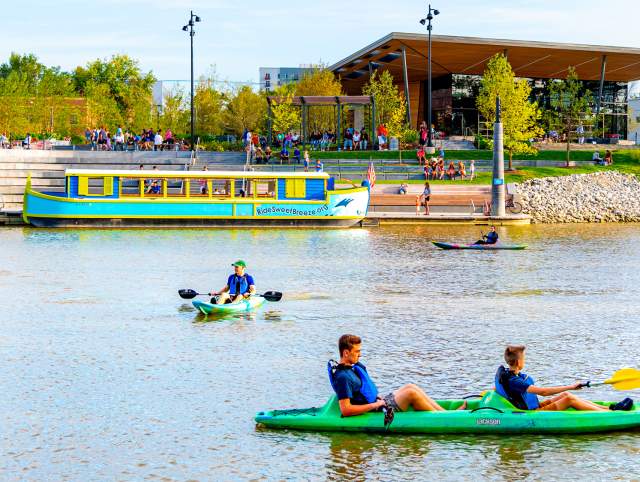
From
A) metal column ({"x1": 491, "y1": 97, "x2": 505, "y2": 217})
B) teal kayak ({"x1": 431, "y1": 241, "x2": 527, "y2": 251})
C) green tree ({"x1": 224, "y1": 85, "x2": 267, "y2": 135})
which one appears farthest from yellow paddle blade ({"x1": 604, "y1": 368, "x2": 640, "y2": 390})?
green tree ({"x1": 224, "y1": 85, "x2": 267, "y2": 135})

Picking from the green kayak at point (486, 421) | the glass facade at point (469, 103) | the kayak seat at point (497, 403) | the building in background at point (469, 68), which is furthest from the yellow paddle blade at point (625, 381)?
the glass facade at point (469, 103)

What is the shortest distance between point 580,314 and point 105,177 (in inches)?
1149

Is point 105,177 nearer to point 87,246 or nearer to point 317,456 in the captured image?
point 87,246

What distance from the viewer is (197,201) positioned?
47.5 metres

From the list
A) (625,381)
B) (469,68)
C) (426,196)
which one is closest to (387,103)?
(469,68)

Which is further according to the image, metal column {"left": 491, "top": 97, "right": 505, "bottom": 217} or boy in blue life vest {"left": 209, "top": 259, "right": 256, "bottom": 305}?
metal column {"left": 491, "top": 97, "right": 505, "bottom": 217}

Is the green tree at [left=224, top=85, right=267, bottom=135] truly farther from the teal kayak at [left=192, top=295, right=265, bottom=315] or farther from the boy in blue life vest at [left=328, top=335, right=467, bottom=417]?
the boy in blue life vest at [left=328, top=335, right=467, bottom=417]

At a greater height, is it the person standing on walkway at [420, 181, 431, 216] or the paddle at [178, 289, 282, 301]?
the person standing on walkway at [420, 181, 431, 216]

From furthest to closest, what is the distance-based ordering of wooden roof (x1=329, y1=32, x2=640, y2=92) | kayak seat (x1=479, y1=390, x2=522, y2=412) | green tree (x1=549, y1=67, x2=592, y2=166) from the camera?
A: 1. wooden roof (x1=329, y1=32, x2=640, y2=92)
2. green tree (x1=549, y1=67, x2=592, y2=166)
3. kayak seat (x1=479, y1=390, x2=522, y2=412)

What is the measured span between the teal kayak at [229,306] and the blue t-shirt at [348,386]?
964 cm

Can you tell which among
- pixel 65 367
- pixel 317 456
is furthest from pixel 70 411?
pixel 317 456

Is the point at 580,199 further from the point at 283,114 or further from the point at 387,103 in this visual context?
the point at 283,114

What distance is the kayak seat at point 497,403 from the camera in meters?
12.9

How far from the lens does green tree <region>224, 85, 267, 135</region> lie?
9500 centimetres
